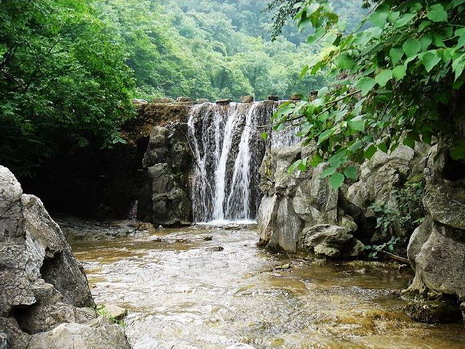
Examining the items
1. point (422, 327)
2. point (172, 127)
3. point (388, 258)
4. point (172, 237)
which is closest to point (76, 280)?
point (422, 327)

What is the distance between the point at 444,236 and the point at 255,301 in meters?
2.43

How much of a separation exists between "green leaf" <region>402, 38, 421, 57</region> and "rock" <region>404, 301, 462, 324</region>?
11.1 feet

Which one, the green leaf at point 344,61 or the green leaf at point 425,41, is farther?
the green leaf at point 344,61

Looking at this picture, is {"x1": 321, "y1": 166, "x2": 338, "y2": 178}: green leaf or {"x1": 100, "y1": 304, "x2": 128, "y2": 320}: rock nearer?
{"x1": 321, "y1": 166, "x2": 338, "y2": 178}: green leaf

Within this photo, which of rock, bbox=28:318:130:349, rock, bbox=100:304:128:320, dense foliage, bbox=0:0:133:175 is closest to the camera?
rock, bbox=28:318:130:349

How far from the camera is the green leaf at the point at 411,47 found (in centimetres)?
207

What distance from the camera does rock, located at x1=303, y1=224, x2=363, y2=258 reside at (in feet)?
25.1

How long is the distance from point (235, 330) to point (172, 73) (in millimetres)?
31174

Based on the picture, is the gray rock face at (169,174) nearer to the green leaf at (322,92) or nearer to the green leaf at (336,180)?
the green leaf at (322,92)

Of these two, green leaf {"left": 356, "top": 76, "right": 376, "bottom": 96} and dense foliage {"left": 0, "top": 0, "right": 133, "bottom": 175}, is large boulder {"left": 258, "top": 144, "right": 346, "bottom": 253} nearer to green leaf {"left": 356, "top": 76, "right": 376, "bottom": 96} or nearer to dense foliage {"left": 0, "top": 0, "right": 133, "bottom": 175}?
green leaf {"left": 356, "top": 76, "right": 376, "bottom": 96}

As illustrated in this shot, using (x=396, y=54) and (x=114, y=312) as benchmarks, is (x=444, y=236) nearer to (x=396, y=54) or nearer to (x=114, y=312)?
(x=396, y=54)

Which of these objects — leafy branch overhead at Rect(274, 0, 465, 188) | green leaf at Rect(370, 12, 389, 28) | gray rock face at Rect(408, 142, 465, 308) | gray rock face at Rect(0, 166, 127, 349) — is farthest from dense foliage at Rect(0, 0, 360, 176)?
gray rock face at Rect(0, 166, 127, 349)

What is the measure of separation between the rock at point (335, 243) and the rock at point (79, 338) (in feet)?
17.5

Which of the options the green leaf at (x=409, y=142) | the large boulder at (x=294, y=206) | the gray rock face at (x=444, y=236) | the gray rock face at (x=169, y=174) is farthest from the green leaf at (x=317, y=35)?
the gray rock face at (x=169, y=174)
